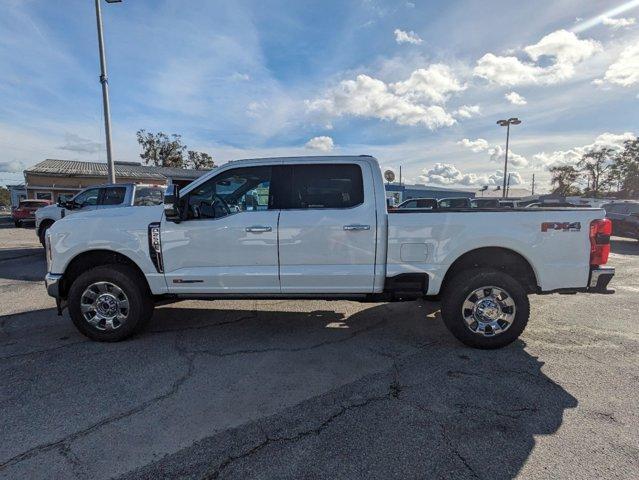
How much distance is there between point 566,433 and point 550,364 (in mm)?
1237

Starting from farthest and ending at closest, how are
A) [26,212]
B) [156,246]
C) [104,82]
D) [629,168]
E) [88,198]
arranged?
1. [629,168]
2. [26,212]
3. [104,82]
4. [88,198]
5. [156,246]

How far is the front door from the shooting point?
160 inches

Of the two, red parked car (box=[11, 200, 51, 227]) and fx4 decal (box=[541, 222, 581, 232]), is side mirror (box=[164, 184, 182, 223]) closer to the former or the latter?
fx4 decal (box=[541, 222, 581, 232])

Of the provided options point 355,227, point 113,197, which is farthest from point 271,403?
point 113,197

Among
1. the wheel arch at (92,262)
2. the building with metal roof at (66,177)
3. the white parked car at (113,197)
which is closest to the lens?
the wheel arch at (92,262)

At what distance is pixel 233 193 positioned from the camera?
431cm

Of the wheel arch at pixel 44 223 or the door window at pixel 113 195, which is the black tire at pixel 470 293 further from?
the wheel arch at pixel 44 223

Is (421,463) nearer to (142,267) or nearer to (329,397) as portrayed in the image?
(329,397)

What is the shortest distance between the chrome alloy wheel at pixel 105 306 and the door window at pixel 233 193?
131 cm

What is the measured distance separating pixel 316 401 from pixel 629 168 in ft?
209

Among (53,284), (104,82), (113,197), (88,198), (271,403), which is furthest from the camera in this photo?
(104,82)

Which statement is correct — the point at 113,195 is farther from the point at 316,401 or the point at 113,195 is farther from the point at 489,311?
the point at 489,311

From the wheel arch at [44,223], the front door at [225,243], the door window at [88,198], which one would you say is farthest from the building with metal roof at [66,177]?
the front door at [225,243]

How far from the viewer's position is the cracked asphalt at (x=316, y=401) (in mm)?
2395
